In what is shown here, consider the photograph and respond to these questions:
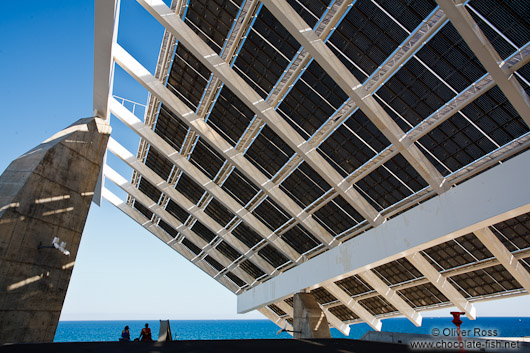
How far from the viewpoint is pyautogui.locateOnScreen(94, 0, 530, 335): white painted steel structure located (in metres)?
12.7

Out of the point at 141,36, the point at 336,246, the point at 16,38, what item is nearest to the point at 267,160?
the point at 336,246

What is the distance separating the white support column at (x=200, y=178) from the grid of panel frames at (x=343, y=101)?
49 centimetres

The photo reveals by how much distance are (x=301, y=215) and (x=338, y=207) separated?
7.27ft

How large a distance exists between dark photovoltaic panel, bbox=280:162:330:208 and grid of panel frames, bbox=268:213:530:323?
6.04 metres

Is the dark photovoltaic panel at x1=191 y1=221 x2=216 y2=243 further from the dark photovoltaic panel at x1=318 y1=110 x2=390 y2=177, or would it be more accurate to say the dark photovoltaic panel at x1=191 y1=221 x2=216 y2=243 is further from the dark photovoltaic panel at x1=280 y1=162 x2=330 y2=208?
the dark photovoltaic panel at x1=318 y1=110 x2=390 y2=177

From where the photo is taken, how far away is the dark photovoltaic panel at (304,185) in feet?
64.8

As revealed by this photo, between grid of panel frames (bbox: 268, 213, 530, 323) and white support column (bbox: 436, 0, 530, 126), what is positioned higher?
white support column (bbox: 436, 0, 530, 126)

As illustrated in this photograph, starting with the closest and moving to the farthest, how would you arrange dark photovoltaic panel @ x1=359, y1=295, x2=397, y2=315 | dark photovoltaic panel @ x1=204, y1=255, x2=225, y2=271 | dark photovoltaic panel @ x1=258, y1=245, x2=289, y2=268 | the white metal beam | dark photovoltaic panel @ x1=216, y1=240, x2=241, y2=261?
the white metal beam < dark photovoltaic panel @ x1=359, y1=295, x2=397, y2=315 < dark photovoltaic panel @ x1=258, y1=245, x2=289, y2=268 < dark photovoltaic panel @ x1=216, y1=240, x2=241, y2=261 < dark photovoltaic panel @ x1=204, y1=255, x2=225, y2=271

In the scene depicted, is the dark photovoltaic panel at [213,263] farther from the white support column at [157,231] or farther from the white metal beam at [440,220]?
the white metal beam at [440,220]

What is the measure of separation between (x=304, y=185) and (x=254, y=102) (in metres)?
5.76

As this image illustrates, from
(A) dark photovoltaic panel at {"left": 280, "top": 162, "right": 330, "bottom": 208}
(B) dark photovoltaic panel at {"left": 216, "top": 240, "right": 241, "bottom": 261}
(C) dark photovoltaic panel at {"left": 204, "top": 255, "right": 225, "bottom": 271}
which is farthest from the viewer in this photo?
(C) dark photovoltaic panel at {"left": 204, "top": 255, "right": 225, "bottom": 271}

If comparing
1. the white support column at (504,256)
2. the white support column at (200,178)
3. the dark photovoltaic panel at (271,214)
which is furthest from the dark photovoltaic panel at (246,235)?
the white support column at (504,256)

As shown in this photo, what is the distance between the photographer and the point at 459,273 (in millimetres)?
20172

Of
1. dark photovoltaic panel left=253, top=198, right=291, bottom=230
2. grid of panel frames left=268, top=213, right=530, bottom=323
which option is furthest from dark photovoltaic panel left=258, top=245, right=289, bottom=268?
grid of panel frames left=268, top=213, right=530, bottom=323
